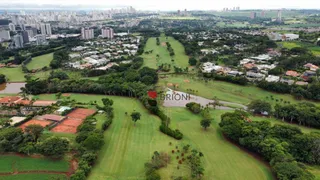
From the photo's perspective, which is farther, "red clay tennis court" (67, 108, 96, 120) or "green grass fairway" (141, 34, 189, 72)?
"green grass fairway" (141, 34, 189, 72)

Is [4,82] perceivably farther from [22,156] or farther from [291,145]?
[291,145]

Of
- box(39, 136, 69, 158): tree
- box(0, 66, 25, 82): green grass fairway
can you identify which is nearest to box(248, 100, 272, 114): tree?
box(39, 136, 69, 158): tree

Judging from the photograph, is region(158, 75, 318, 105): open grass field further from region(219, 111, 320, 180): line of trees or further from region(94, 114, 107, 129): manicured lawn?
region(94, 114, 107, 129): manicured lawn

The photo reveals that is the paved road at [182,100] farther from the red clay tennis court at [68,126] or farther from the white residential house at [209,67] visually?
the red clay tennis court at [68,126]

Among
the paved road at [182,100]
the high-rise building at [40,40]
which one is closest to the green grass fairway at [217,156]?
the paved road at [182,100]

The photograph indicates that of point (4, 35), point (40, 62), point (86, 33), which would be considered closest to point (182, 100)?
point (40, 62)
